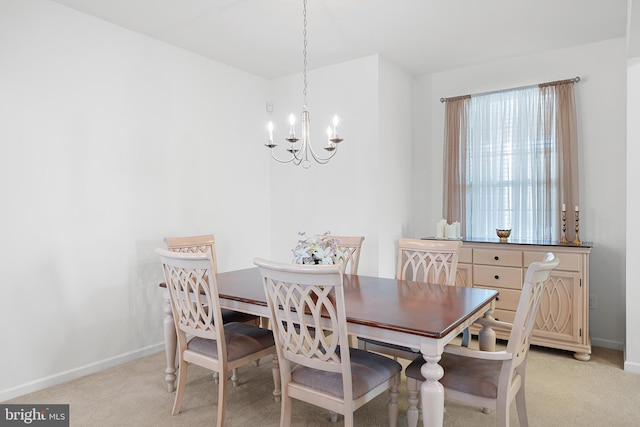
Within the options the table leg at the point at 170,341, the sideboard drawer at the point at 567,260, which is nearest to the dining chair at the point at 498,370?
the table leg at the point at 170,341

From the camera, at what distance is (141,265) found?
11.4 ft

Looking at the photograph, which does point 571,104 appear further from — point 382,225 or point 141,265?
point 141,265

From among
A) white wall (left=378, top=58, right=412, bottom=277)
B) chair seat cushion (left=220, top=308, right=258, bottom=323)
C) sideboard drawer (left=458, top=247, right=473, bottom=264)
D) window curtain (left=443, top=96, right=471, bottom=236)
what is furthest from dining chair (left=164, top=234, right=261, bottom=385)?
window curtain (left=443, top=96, right=471, bottom=236)

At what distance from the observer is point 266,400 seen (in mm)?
2654

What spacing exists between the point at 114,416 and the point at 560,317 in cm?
341

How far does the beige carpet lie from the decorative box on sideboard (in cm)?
22

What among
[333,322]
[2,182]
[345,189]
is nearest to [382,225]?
[345,189]

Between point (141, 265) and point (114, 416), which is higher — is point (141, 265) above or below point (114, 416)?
above

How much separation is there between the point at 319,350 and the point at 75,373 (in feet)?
7.30

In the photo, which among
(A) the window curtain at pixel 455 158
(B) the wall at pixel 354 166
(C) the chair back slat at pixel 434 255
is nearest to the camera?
(C) the chair back slat at pixel 434 255

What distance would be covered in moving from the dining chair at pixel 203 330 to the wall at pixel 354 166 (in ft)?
6.12

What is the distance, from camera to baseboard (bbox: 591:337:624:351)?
3566mm

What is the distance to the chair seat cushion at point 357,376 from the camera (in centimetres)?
185

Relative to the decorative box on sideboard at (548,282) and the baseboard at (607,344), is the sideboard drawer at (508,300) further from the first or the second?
the baseboard at (607,344)
